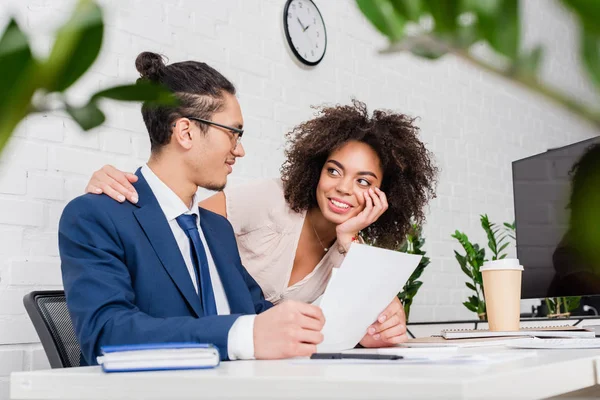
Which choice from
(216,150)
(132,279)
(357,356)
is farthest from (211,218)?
(357,356)

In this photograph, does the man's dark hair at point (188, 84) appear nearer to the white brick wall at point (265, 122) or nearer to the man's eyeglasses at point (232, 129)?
the man's eyeglasses at point (232, 129)

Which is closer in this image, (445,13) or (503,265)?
(445,13)

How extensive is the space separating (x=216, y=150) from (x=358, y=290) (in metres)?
0.78

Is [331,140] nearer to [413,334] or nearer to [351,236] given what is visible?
[351,236]

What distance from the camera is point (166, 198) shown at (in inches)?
70.1

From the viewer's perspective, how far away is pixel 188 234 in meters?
1.76

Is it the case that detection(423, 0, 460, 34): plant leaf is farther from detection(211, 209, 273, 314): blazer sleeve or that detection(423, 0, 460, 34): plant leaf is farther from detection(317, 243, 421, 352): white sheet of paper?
detection(211, 209, 273, 314): blazer sleeve

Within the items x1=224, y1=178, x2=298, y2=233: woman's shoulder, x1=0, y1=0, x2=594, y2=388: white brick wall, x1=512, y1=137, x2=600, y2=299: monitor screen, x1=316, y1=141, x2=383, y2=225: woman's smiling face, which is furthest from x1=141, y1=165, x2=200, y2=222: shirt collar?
x1=512, y1=137, x2=600, y2=299: monitor screen

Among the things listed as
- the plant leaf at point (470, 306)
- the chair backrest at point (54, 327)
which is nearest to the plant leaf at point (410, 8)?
the chair backrest at point (54, 327)

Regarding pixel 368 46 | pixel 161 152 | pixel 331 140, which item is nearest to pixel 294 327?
pixel 161 152

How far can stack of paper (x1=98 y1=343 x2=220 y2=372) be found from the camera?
921 millimetres

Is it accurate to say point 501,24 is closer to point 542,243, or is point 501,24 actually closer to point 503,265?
point 503,265

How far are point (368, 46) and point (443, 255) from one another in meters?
1.20

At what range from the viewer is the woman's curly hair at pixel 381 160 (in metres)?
2.32
